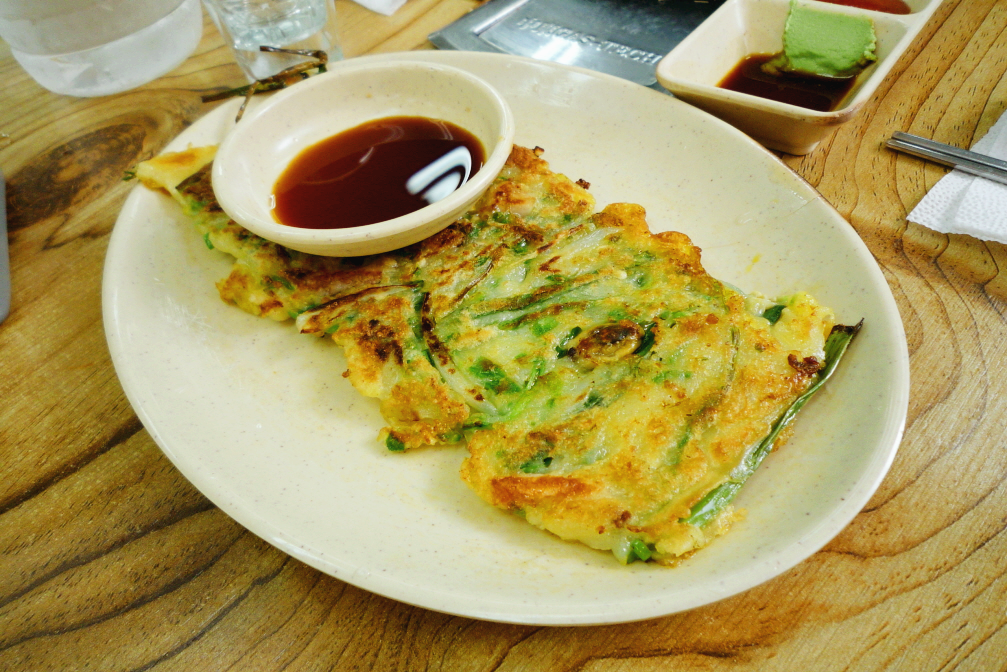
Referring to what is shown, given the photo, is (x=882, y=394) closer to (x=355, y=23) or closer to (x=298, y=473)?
(x=298, y=473)

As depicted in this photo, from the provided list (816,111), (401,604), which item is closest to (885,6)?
(816,111)

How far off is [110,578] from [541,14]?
347 cm

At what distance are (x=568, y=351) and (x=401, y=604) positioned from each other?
82 centimetres

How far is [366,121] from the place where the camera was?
263cm

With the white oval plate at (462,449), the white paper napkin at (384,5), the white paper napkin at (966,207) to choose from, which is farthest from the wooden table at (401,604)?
the white paper napkin at (384,5)

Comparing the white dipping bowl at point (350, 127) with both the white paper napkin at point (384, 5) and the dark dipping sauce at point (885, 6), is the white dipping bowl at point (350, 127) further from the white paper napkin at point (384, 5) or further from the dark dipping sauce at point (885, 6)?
the dark dipping sauce at point (885, 6)

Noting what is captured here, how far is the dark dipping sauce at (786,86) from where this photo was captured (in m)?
2.74

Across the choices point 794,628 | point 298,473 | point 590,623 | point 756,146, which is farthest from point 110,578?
point 756,146

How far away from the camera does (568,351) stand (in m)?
1.78

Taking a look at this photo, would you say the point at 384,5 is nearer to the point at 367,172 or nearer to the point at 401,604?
the point at 367,172

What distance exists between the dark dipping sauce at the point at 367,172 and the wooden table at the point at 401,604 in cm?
93

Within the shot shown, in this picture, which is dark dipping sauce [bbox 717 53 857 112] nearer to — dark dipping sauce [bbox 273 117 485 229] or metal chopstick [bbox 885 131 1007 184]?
metal chopstick [bbox 885 131 1007 184]

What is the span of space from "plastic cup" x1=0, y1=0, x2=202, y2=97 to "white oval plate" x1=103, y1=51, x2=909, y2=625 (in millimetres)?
1041

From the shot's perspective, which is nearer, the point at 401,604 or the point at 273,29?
the point at 401,604
